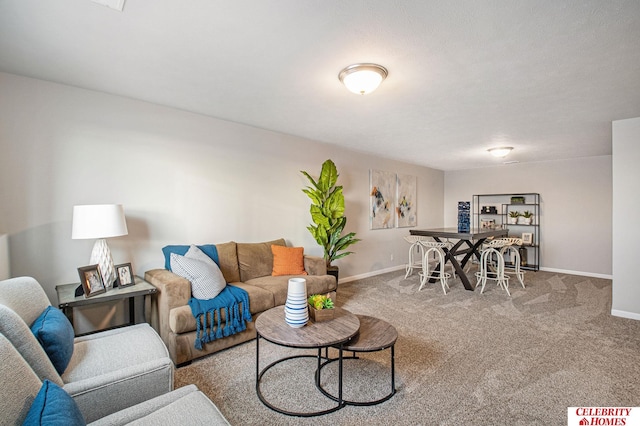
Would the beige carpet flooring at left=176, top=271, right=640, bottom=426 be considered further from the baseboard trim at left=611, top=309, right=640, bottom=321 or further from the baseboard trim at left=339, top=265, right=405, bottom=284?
the baseboard trim at left=339, top=265, right=405, bottom=284

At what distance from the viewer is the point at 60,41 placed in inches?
78.8

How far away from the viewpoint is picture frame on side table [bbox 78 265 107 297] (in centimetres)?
236

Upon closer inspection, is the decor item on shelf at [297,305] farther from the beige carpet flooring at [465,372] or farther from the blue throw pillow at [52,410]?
the blue throw pillow at [52,410]

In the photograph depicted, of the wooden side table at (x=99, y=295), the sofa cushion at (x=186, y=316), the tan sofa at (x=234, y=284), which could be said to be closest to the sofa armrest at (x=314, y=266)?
the tan sofa at (x=234, y=284)

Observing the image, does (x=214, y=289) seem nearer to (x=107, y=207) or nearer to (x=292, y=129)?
(x=107, y=207)

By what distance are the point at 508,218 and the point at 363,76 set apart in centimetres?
600

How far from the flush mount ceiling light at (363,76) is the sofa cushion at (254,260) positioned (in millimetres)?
2199


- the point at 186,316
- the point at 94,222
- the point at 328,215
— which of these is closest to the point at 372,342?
the point at 186,316

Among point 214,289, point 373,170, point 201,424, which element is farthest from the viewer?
point 373,170

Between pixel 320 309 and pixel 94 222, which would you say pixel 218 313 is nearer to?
pixel 320 309

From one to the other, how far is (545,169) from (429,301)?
4307 millimetres

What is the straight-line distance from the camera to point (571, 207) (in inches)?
235

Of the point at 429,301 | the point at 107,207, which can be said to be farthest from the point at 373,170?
the point at 107,207

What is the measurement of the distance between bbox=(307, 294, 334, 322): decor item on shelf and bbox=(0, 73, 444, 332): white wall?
1.86m
